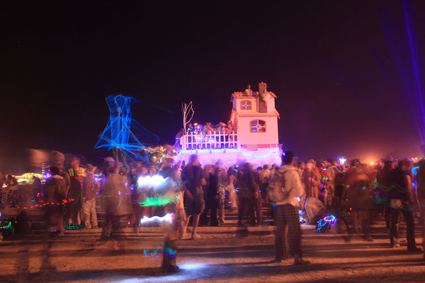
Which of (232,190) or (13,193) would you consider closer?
(13,193)

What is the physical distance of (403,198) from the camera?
21.9 feet

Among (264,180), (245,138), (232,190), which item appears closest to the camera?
(264,180)

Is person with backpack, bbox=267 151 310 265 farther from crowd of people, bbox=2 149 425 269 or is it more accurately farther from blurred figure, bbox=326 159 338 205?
blurred figure, bbox=326 159 338 205

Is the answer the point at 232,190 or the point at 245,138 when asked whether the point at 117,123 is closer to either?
the point at 232,190

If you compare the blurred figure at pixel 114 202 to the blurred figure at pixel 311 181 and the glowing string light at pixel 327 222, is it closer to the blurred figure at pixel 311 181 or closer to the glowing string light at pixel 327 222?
the glowing string light at pixel 327 222

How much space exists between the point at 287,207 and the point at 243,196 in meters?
3.53

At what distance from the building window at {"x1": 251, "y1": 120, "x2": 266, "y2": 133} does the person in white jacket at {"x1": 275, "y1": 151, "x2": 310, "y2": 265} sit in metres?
18.7

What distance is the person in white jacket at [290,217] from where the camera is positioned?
5828 millimetres

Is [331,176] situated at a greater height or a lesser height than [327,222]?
greater

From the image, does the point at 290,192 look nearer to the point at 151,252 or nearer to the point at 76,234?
the point at 151,252

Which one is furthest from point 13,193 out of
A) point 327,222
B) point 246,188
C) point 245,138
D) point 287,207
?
point 245,138

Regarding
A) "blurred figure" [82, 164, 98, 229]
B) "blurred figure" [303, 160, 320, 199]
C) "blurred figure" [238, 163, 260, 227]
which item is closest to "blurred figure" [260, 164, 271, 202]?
"blurred figure" [303, 160, 320, 199]

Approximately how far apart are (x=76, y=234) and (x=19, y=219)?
175 centimetres

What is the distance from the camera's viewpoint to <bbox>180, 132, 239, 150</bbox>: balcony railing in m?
21.5
